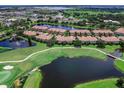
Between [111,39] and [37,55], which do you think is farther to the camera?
[111,39]

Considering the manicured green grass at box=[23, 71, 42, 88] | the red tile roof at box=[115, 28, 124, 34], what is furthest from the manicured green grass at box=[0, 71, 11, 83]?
the red tile roof at box=[115, 28, 124, 34]

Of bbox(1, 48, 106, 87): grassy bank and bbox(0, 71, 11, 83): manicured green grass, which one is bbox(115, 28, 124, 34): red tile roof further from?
bbox(0, 71, 11, 83): manicured green grass

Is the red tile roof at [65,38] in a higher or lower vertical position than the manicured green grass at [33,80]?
higher

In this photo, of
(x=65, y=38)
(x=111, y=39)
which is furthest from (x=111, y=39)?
(x=65, y=38)

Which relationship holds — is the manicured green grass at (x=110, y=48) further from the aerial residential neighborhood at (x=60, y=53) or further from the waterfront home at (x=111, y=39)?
the waterfront home at (x=111, y=39)

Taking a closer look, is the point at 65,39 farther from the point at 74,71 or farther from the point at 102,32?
the point at 74,71

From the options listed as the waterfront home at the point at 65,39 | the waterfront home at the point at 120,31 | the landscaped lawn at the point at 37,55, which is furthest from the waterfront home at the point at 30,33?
the waterfront home at the point at 120,31

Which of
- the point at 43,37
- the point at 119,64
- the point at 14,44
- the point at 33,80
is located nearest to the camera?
the point at 33,80
